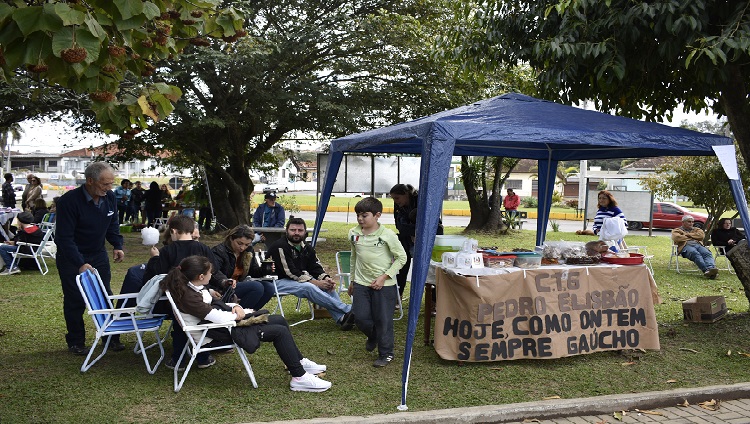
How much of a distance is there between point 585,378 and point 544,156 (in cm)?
451

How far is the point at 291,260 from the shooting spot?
287 inches

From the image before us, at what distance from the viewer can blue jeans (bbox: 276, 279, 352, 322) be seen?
7164mm

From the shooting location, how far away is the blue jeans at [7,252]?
11109 millimetres

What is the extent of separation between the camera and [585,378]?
5703mm

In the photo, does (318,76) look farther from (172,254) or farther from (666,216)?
(666,216)

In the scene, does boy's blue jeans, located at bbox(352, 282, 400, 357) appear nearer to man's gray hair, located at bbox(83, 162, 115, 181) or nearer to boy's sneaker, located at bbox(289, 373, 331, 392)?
boy's sneaker, located at bbox(289, 373, 331, 392)

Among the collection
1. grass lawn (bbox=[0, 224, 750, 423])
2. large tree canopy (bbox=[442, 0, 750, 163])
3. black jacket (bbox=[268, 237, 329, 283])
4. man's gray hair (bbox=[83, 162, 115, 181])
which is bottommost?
grass lawn (bbox=[0, 224, 750, 423])

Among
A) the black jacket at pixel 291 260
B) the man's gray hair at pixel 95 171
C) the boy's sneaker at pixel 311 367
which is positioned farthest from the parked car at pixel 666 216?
the man's gray hair at pixel 95 171

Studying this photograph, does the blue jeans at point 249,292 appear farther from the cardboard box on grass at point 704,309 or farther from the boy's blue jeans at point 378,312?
the cardboard box on grass at point 704,309

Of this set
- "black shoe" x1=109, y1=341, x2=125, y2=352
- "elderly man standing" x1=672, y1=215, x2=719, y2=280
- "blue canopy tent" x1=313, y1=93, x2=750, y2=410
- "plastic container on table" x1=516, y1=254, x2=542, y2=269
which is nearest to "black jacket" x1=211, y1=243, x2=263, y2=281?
"black shoe" x1=109, y1=341, x2=125, y2=352

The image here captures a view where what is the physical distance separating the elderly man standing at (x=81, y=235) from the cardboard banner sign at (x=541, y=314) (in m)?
3.07

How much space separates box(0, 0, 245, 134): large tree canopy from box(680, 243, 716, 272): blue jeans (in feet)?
32.8

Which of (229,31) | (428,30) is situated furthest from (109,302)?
(428,30)

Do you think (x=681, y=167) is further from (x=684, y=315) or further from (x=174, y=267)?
(x=174, y=267)
